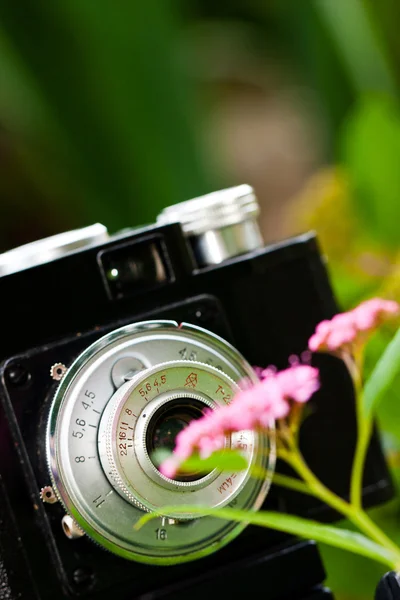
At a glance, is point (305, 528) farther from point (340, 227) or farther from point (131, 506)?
point (340, 227)

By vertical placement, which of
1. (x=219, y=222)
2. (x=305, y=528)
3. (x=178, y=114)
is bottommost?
(x=305, y=528)

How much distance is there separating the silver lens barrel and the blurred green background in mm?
137

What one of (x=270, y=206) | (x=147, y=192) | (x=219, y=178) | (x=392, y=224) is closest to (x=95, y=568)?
(x=392, y=224)

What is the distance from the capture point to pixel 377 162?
0.75 metres

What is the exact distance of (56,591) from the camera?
48 centimetres

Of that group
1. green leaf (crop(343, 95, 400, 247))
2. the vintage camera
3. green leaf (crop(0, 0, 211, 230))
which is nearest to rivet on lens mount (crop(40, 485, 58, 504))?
the vintage camera

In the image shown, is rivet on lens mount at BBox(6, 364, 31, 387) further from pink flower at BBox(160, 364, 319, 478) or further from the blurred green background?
the blurred green background

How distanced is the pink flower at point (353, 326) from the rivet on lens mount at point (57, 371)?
13cm

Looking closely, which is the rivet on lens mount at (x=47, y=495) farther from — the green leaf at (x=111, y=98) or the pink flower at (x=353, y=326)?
the green leaf at (x=111, y=98)

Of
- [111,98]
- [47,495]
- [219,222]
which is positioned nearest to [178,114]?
[111,98]

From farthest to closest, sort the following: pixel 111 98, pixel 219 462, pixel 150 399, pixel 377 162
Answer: pixel 111 98, pixel 377 162, pixel 150 399, pixel 219 462

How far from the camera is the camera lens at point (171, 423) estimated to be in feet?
1.39

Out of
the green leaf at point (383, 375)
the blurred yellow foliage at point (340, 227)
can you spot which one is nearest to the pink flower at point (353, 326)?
the green leaf at point (383, 375)

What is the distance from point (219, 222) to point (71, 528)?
7.3 inches
